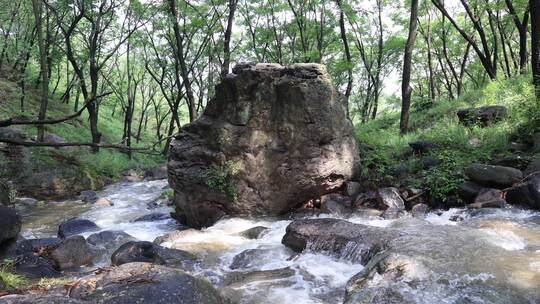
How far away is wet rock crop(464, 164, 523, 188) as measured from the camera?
905cm

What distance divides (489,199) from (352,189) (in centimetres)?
334

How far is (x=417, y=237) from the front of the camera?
6.95 m

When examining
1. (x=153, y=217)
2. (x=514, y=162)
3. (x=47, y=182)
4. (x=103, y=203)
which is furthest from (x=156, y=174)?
(x=514, y=162)

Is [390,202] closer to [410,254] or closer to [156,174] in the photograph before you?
[410,254]

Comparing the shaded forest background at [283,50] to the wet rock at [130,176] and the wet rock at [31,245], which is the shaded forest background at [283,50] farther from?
the wet rock at [31,245]

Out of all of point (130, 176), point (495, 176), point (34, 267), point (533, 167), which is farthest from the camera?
point (130, 176)

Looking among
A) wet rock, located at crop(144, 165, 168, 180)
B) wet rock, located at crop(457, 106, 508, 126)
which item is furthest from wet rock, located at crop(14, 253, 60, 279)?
wet rock, located at crop(144, 165, 168, 180)

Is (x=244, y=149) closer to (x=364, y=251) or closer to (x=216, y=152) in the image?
(x=216, y=152)

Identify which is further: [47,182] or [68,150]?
[68,150]

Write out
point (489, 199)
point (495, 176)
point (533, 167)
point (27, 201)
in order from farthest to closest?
1. point (27, 201)
2. point (495, 176)
3. point (533, 167)
4. point (489, 199)

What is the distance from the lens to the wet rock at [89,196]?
612 inches

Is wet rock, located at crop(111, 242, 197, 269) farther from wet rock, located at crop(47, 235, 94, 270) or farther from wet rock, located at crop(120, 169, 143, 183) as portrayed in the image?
wet rock, located at crop(120, 169, 143, 183)

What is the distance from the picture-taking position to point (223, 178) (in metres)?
11.1

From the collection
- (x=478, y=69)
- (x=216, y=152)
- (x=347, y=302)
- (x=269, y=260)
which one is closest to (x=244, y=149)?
(x=216, y=152)
